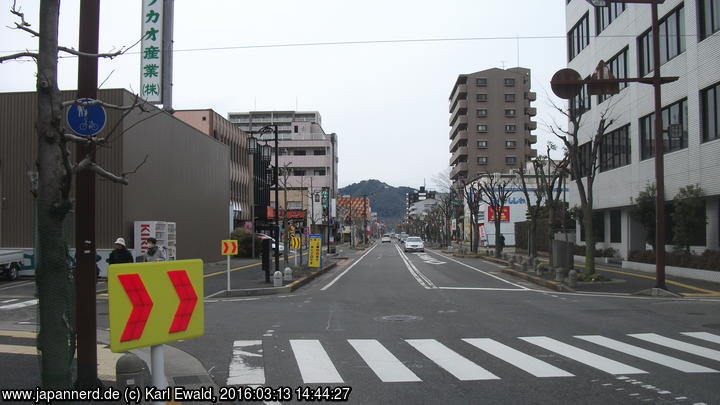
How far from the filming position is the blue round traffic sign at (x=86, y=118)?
20.0 ft

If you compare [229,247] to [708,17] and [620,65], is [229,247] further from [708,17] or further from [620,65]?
[620,65]

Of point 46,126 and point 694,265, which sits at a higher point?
point 46,126

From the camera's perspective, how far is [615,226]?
33.0 metres

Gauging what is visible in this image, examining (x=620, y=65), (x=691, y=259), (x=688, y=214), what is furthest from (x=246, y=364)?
(x=620, y=65)

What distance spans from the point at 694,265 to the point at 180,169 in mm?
26718

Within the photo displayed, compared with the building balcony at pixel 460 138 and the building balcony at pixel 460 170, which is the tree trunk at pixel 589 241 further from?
the building balcony at pixel 460 138

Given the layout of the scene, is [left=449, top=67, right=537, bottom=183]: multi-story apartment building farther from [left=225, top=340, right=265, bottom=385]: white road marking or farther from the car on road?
[left=225, top=340, right=265, bottom=385]: white road marking

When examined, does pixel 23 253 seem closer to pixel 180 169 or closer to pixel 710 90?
pixel 180 169

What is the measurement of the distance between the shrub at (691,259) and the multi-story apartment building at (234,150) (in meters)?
35.1

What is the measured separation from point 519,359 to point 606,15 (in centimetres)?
2918

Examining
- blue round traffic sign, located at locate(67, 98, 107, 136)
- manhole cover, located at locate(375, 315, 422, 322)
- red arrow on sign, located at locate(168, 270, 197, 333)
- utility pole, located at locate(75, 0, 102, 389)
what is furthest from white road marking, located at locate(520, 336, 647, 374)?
blue round traffic sign, located at locate(67, 98, 107, 136)

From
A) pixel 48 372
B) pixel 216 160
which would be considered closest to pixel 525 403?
pixel 48 372

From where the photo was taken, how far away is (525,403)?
6289 millimetres

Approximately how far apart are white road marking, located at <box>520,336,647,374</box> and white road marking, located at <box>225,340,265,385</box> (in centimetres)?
462
